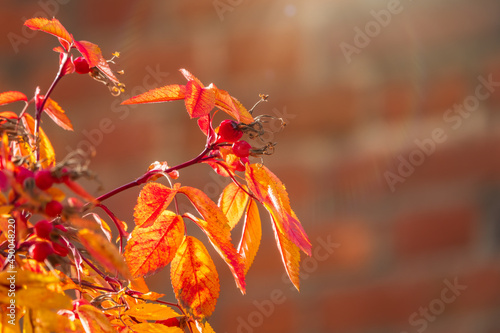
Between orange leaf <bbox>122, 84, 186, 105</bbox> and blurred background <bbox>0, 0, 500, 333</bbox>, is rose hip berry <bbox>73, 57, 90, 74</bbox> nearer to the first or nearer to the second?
orange leaf <bbox>122, 84, 186, 105</bbox>

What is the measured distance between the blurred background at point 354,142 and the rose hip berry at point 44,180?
2.33 ft

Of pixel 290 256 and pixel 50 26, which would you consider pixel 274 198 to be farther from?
pixel 50 26

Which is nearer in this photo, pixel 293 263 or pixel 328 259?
pixel 293 263

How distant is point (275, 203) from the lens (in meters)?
0.28

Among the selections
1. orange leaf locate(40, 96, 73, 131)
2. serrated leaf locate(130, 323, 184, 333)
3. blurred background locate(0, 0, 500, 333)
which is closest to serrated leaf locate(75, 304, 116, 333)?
serrated leaf locate(130, 323, 184, 333)

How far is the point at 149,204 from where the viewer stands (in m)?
0.29

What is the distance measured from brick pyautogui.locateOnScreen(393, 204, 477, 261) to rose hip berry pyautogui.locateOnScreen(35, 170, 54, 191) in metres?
0.80

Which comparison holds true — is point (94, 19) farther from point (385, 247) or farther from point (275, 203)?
point (275, 203)

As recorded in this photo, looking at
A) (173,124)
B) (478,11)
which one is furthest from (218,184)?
(478,11)

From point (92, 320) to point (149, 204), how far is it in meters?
0.07

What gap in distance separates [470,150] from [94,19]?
717mm

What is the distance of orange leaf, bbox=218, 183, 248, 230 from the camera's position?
342 millimetres

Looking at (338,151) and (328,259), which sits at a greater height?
(338,151)

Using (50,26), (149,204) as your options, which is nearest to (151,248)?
(149,204)
